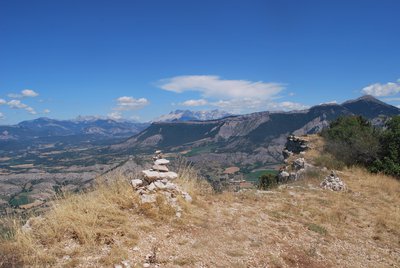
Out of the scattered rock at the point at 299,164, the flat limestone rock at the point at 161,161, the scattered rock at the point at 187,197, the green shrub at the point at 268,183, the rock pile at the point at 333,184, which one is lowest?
the green shrub at the point at 268,183

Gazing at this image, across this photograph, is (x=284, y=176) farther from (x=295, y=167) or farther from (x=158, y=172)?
(x=158, y=172)

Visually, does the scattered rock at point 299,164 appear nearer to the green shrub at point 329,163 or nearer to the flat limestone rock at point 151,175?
the green shrub at point 329,163

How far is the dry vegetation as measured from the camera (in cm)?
796

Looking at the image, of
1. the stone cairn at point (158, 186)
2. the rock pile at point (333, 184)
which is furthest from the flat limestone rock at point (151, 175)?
Answer: the rock pile at point (333, 184)

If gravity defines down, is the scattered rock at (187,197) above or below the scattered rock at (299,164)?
above

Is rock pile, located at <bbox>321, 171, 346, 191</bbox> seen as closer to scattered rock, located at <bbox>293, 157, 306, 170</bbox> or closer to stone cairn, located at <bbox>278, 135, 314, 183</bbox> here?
stone cairn, located at <bbox>278, 135, 314, 183</bbox>

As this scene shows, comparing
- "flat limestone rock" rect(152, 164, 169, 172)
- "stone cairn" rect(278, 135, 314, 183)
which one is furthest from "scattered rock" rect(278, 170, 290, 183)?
"flat limestone rock" rect(152, 164, 169, 172)

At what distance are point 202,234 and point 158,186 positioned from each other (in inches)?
108

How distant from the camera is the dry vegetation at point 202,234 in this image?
7961 mm

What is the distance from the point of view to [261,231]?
10836 mm

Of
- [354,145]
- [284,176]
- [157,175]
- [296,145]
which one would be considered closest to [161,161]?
[157,175]

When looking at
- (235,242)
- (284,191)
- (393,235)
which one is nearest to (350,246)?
(393,235)

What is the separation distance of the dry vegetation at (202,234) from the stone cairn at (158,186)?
0.35 metres

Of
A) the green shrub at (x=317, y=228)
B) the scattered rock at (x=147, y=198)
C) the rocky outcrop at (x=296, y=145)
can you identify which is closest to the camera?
the scattered rock at (x=147, y=198)
